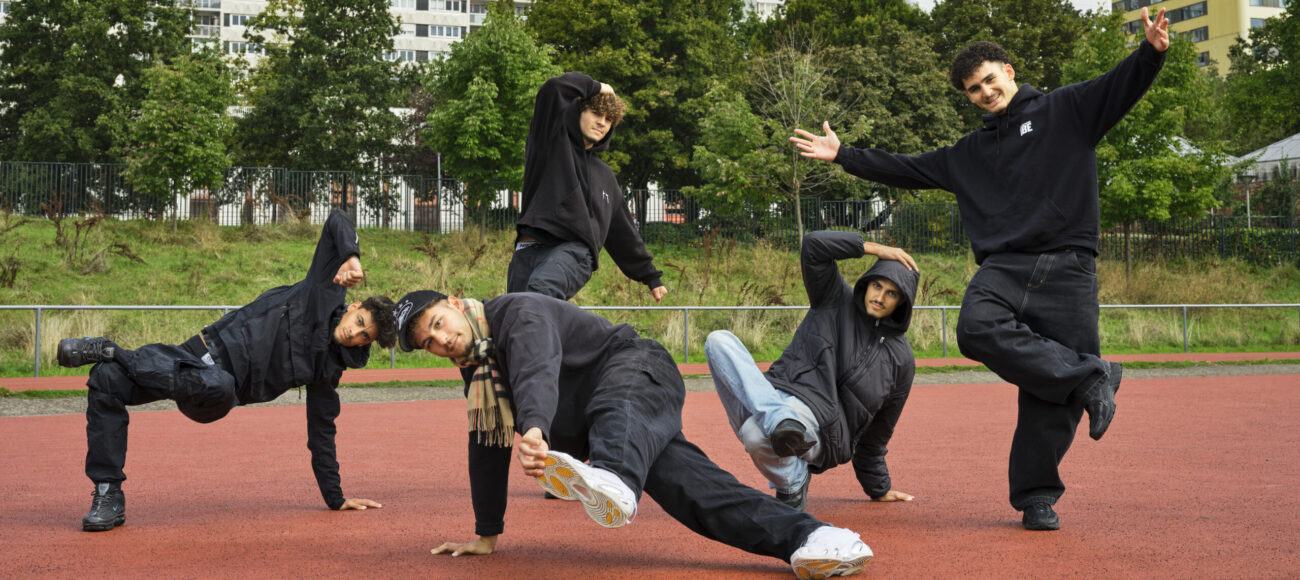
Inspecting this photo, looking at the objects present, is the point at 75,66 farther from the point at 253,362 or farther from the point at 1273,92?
the point at 1273,92

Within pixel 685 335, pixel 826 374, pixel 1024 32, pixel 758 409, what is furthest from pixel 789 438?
pixel 1024 32

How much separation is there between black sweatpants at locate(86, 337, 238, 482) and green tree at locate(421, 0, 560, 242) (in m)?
19.9

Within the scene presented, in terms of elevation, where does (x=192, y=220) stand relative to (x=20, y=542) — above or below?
above

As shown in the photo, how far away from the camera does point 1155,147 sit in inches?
990

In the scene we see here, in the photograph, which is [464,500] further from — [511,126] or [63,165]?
[63,165]

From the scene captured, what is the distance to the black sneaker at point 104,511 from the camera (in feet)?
15.7

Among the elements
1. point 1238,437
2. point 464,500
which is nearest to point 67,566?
point 464,500

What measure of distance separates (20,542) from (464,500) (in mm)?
2115

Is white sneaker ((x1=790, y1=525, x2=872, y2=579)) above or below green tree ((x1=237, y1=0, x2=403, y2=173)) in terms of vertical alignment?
below

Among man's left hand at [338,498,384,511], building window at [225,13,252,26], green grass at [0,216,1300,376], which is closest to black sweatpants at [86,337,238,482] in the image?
→ man's left hand at [338,498,384,511]

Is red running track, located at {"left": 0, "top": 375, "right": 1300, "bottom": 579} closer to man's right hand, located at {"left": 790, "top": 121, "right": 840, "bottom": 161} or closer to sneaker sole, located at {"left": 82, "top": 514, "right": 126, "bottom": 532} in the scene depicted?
sneaker sole, located at {"left": 82, "top": 514, "right": 126, "bottom": 532}

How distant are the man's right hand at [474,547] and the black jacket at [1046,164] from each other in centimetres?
256

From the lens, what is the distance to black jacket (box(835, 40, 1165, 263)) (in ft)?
15.4

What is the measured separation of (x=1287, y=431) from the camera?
849 centimetres
